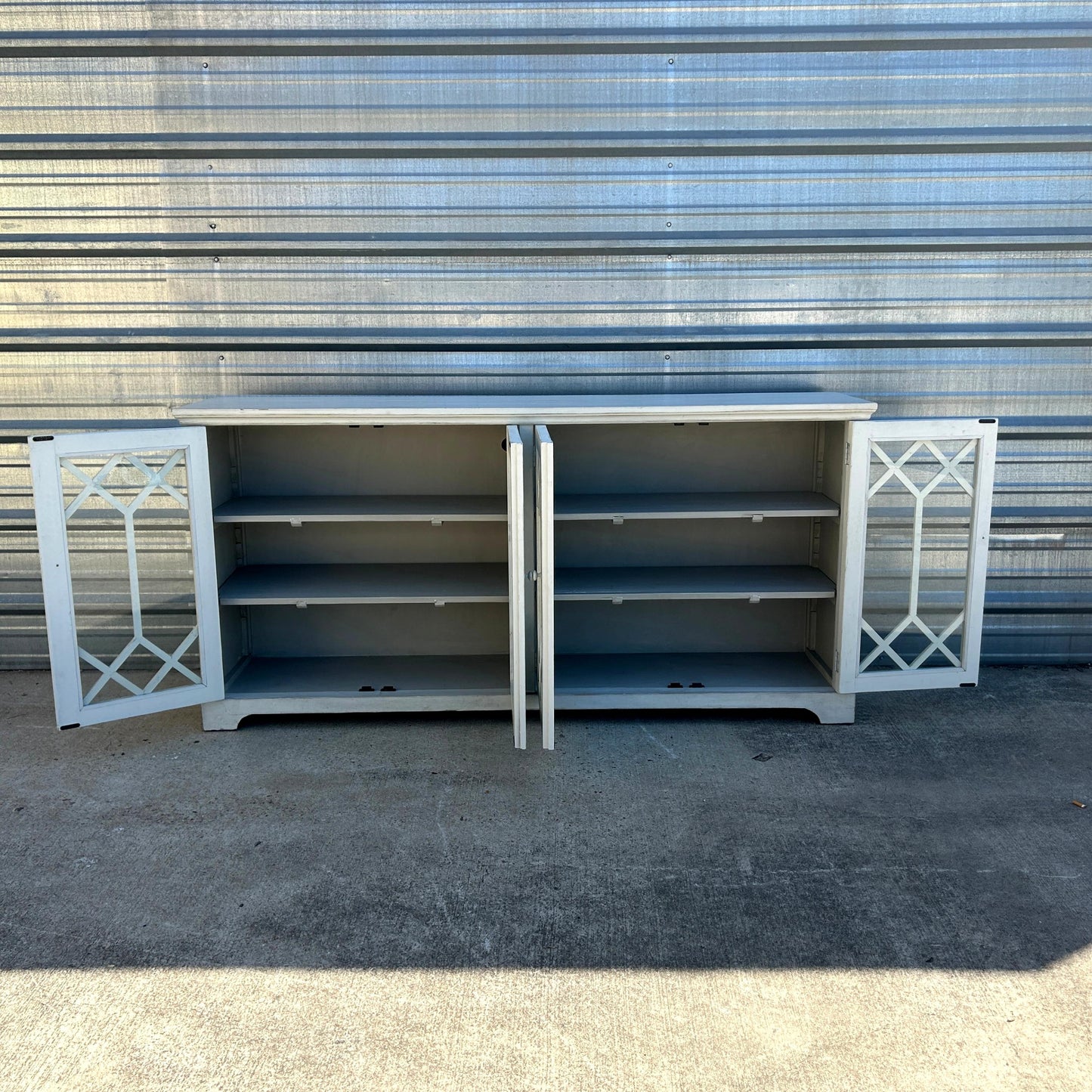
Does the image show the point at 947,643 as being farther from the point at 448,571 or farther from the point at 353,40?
the point at 353,40

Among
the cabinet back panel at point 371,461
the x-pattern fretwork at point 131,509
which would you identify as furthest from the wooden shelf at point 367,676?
the cabinet back panel at point 371,461

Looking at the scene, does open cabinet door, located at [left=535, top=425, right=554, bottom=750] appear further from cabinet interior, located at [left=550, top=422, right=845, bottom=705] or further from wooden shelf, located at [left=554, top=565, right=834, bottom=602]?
cabinet interior, located at [left=550, top=422, right=845, bottom=705]

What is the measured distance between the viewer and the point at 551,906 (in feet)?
10.9

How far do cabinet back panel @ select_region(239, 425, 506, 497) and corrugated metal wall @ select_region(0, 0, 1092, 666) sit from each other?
0.31 m

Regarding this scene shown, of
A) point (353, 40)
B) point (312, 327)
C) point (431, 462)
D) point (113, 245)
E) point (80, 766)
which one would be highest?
point (353, 40)

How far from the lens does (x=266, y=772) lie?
4.33m

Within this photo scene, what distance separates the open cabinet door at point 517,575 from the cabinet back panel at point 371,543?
0.97 metres

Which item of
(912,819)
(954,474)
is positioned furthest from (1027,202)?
(912,819)

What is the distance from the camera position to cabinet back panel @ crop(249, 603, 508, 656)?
5246 mm

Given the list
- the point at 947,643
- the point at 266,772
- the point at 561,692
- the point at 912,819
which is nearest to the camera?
the point at 912,819

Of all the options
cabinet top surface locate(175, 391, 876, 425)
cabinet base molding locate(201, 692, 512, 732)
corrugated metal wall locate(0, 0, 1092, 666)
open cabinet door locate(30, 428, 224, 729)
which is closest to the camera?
open cabinet door locate(30, 428, 224, 729)

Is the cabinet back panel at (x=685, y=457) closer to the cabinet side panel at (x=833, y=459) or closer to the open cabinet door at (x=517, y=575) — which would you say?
the cabinet side panel at (x=833, y=459)

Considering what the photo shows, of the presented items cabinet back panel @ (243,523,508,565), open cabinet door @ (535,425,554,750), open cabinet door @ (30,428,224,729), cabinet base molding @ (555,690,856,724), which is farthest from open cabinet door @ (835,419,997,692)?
open cabinet door @ (30,428,224,729)

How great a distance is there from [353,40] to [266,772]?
3370mm
